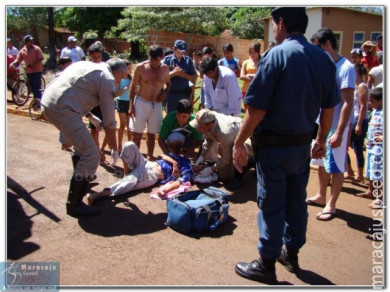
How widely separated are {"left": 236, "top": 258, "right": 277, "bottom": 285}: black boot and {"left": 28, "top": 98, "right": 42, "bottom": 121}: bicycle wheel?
7.36 m

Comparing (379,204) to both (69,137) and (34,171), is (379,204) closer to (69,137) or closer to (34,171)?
(69,137)

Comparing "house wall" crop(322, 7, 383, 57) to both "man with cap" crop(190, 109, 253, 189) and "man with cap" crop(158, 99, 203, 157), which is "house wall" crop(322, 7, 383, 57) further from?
"man with cap" crop(190, 109, 253, 189)

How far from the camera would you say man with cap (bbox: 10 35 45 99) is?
9.66 meters

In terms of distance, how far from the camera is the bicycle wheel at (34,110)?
29.5 feet

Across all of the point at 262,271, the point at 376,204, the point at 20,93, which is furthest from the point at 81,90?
the point at 20,93

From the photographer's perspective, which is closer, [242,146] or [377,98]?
[242,146]

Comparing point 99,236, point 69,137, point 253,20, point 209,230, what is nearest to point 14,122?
point 69,137

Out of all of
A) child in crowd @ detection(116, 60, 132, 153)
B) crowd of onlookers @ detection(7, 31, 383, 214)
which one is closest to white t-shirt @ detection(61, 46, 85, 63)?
child in crowd @ detection(116, 60, 132, 153)

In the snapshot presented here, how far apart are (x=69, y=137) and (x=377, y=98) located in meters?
3.53

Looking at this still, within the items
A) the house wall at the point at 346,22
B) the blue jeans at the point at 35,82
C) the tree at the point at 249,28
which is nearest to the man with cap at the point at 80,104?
the blue jeans at the point at 35,82

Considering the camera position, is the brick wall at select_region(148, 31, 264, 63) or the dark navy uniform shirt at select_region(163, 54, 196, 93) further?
the brick wall at select_region(148, 31, 264, 63)

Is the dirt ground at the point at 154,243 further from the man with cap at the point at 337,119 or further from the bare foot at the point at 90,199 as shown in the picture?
the man with cap at the point at 337,119

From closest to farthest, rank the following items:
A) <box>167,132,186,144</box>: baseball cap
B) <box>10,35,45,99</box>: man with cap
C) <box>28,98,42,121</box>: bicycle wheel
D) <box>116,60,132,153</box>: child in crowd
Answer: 1. <box>167,132,186,144</box>: baseball cap
2. <box>116,60,132,153</box>: child in crowd
3. <box>28,98,42,121</box>: bicycle wheel
4. <box>10,35,45,99</box>: man with cap

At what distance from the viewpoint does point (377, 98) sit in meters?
4.37
